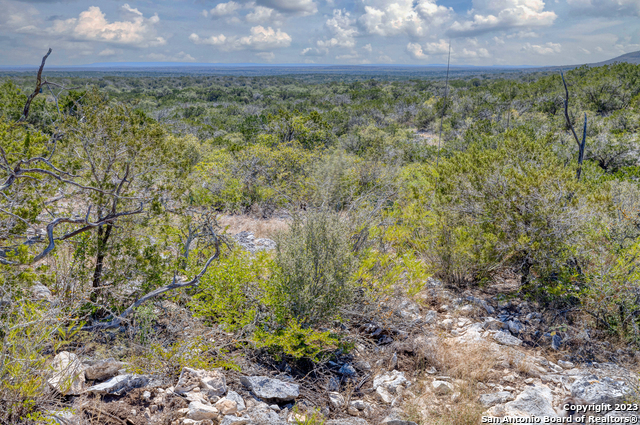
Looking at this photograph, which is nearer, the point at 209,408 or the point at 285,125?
the point at 209,408

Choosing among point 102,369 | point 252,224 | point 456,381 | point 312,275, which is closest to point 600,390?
point 456,381

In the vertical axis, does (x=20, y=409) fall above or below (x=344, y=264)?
below

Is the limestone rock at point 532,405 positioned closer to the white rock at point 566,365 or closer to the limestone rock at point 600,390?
the limestone rock at point 600,390

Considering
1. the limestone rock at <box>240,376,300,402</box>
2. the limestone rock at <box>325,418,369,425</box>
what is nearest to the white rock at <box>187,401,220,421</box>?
the limestone rock at <box>240,376,300,402</box>

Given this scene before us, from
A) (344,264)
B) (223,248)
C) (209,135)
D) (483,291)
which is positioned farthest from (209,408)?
Result: (209,135)

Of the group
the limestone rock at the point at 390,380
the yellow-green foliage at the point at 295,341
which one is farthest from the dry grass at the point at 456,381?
the yellow-green foliage at the point at 295,341

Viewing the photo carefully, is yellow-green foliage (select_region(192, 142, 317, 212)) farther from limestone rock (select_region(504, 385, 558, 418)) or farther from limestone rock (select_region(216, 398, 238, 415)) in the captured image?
limestone rock (select_region(504, 385, 558, 418))

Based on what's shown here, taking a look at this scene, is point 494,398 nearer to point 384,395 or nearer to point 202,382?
point 384,395

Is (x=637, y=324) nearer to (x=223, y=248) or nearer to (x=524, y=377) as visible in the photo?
(x=524, y=377)
